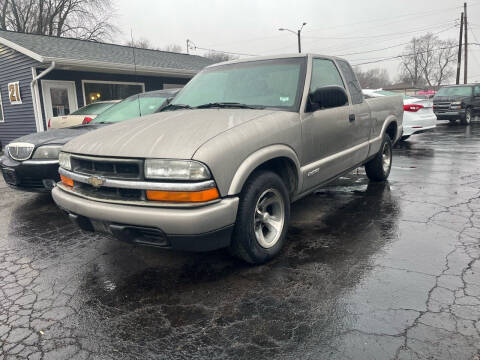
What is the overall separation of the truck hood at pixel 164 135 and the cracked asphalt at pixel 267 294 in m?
1.09

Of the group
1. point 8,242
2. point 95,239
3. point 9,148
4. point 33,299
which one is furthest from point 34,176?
point 33,299

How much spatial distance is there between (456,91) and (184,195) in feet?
62.6

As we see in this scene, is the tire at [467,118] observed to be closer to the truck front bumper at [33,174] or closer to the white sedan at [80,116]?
the white sedan at [80,116]

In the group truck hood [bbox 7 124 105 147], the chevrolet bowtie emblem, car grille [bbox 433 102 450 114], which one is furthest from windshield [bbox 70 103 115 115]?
car grille [bbox 433 102 450 114]

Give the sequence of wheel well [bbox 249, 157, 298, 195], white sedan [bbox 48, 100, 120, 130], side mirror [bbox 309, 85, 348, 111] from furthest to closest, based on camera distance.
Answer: white sedan [bbox 48, 100, 120, 130] → side mirror [bbox 309, 85, 348, 111] → wheel well [bbox 249, 157, 298, 195]

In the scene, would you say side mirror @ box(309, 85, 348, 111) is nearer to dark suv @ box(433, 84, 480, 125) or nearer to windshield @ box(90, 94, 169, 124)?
windshield @ box(90, 94, 169, 124)

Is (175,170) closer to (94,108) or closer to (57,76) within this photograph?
(94,108)

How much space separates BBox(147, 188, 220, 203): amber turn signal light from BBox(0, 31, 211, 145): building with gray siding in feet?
35.9

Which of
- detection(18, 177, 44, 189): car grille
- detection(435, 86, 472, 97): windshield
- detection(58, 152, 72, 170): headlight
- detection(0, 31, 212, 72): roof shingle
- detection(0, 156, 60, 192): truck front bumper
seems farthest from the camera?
detection(435, 86, 472, 97): windshield

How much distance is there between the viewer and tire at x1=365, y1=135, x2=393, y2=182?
5.94 m


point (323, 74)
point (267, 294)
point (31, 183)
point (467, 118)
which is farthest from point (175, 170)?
point (467, 118)

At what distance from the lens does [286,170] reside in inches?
141

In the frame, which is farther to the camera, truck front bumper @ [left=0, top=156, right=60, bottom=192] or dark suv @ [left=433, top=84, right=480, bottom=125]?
dark suv @ [left=433, top=84, right=480, bottom=125]

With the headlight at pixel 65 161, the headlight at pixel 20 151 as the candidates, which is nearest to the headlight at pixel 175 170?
the headlight at pixel 65 161
